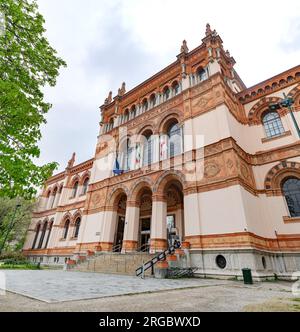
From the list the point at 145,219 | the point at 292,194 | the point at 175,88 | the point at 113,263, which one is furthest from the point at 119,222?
the point at 175,88

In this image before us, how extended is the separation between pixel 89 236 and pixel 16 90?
16.5 m

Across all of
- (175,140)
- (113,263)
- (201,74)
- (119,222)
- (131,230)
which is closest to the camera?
(113,263)

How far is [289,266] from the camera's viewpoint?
11.6 m

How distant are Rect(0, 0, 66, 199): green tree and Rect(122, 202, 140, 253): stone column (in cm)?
1103

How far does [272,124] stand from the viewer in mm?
15547

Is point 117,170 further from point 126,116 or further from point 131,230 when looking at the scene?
point 126,116

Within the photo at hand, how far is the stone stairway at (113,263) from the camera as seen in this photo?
43.5ft

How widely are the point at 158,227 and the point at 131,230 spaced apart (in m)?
2.84

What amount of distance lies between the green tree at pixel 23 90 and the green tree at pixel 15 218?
23.2 meters

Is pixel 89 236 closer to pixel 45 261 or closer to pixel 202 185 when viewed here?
pixel 45 261

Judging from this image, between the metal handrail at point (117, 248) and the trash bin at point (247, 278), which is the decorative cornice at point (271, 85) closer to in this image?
the trash bin at point (247, 278)

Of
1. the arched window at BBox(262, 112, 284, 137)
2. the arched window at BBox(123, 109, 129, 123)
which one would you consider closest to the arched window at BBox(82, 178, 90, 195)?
the arched window at BBox(123, 109, 129, 123)
